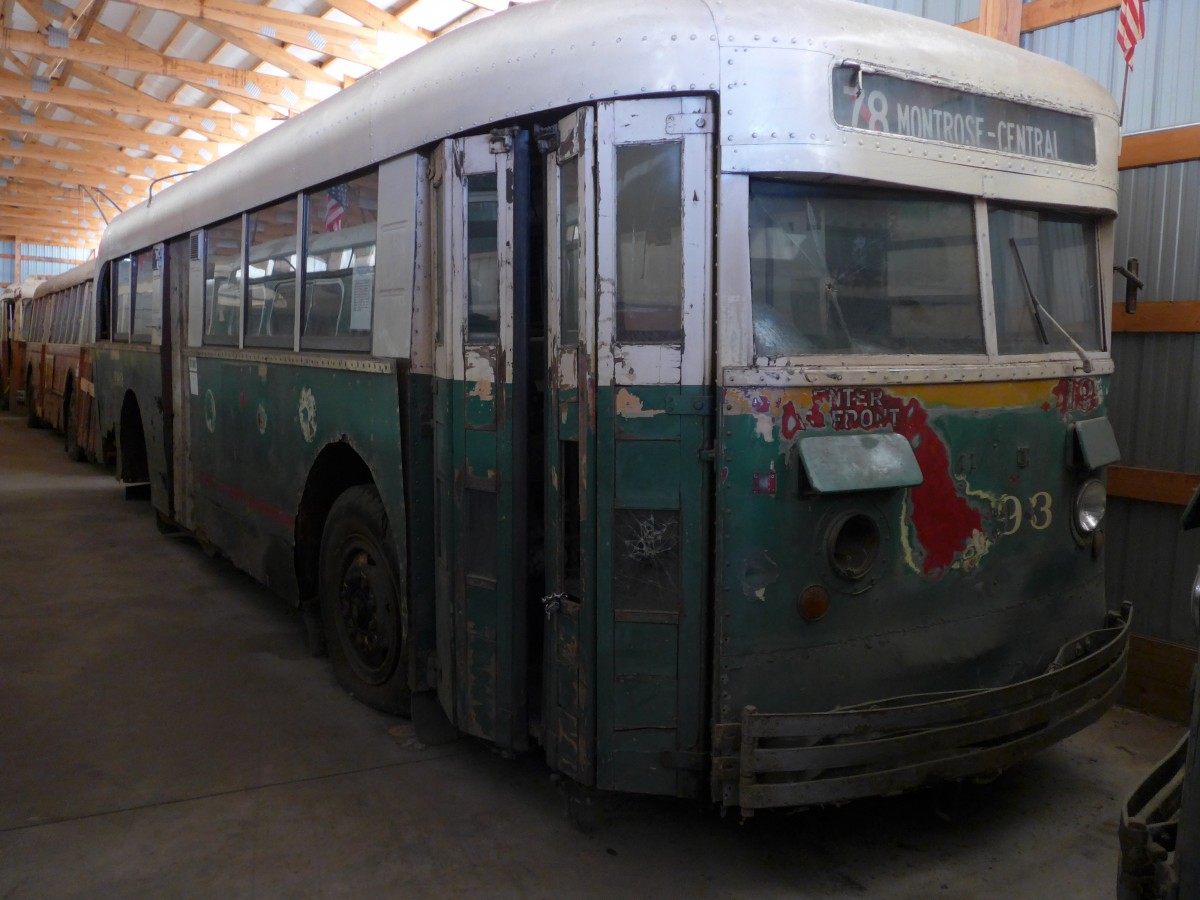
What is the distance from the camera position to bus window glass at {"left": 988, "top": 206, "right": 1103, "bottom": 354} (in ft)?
11.0

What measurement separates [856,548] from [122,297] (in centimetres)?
774

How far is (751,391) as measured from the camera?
2887 millimetres

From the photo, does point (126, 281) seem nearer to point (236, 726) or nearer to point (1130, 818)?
point (236, 726)

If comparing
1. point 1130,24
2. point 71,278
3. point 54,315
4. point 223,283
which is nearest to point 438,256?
point 223,283

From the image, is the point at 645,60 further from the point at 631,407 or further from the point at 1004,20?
the point at 1004,20

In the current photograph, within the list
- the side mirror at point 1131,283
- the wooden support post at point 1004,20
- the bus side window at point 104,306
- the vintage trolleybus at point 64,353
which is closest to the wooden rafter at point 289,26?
the bus side window at point 104,306

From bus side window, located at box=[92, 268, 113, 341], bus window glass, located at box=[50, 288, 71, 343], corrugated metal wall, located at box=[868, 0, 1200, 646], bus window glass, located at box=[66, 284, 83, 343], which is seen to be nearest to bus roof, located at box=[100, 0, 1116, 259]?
corrugated metal wall, located at box=[868, 0, 1200, 646]

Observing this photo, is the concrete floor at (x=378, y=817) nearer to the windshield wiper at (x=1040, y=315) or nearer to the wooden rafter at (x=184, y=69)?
the windshield wiper at (x=1040, y=315)

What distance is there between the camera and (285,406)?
507 cm

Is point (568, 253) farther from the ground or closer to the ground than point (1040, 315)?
farther from the ground

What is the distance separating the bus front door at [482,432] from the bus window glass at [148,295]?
4668 millimetres

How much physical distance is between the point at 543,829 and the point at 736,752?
0.94 meters

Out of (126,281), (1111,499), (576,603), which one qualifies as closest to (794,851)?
(576,603)

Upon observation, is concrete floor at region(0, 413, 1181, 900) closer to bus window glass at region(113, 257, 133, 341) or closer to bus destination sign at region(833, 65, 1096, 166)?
bus destination sign at region(833, 65, 1096, 166)
